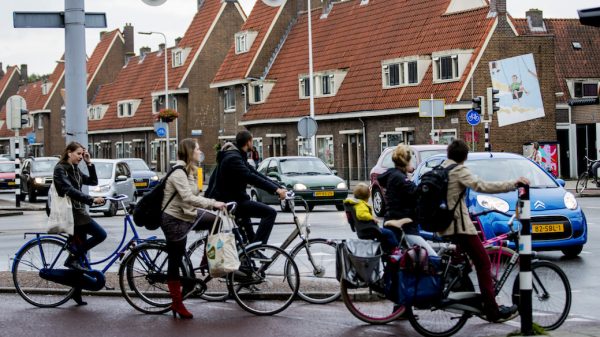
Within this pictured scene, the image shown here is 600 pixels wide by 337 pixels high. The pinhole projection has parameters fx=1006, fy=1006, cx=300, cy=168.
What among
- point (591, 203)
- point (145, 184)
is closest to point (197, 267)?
point (591, 203)

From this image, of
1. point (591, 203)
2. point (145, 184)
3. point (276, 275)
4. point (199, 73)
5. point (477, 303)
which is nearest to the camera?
point (477, 303)

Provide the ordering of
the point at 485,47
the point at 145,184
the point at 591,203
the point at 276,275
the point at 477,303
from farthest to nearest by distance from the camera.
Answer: the point at 485,47 < the point at 145,184 < the point at 591,203 < the point at 276,275 < the point at 477,303

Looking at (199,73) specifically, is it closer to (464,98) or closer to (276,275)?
(464,98)

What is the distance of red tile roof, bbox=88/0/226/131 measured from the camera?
7206cm

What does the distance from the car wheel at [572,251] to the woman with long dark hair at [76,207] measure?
7278 mm

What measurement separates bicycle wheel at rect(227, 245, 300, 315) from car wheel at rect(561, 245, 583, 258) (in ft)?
19.4

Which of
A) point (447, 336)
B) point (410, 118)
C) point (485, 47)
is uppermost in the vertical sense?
point (485, 47)

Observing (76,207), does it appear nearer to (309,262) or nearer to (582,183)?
(309,262)

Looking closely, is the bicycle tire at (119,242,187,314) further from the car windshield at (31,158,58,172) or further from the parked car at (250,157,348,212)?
the car windshield at (31,158,58,172)

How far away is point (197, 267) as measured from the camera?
1081 cm

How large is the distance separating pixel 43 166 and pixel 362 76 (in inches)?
726

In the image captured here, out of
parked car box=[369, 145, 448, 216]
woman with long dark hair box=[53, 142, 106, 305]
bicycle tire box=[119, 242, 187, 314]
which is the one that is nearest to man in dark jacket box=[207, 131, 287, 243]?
bicycle tire box=[119, 242, 187, 314]

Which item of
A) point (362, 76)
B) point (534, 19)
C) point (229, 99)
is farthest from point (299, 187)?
point (229, 99)

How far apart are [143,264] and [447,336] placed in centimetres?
343
